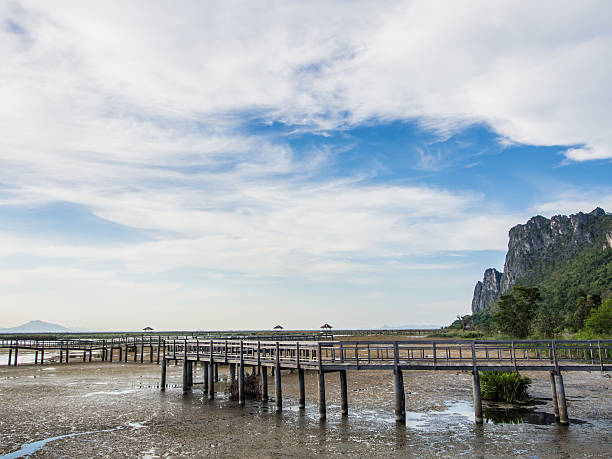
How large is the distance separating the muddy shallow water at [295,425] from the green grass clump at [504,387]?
1198mm

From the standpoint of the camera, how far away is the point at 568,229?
6880 inches

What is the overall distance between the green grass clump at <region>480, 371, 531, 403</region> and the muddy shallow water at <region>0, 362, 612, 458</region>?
3.93 feet

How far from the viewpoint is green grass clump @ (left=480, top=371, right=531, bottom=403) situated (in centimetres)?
2422

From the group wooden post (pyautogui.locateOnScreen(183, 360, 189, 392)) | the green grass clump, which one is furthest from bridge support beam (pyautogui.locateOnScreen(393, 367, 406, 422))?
wooden post (pyautogui.locateOnScreen(183, 360, 189, 392))

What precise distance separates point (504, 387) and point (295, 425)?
11423 millimetres

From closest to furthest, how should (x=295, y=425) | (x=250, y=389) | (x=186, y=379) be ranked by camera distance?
(x=295, y=425), (x=250, y=389), (x=186, y=379)

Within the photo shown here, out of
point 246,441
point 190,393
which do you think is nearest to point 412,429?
point 246,441

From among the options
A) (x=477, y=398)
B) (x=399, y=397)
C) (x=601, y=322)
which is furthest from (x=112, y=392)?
(x=601, y=322)

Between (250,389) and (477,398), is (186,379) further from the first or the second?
(477,398)

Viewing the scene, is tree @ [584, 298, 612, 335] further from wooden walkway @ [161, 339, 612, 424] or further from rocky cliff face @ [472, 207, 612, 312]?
rocky cliff face @ [472, 207, 612, 312]

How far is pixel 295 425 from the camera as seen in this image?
65.1ft

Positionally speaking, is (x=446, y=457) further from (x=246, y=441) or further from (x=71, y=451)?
(x=71, y=451)

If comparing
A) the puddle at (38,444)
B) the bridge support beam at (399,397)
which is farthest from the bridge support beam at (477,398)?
the puddle at (38,444)

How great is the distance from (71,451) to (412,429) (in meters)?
12.5
